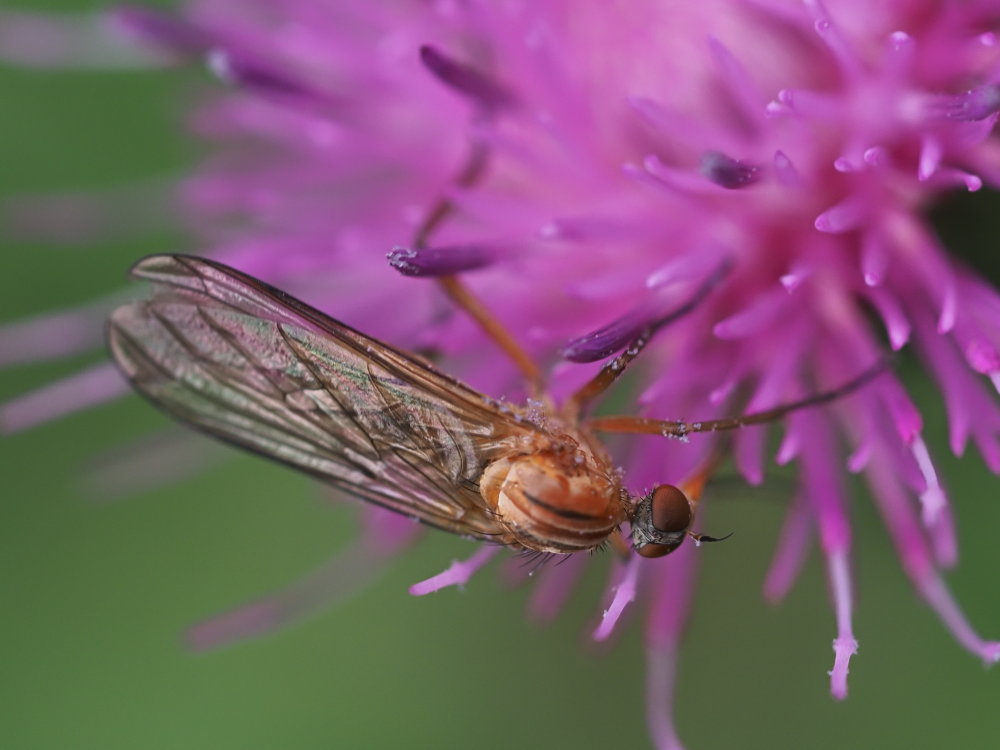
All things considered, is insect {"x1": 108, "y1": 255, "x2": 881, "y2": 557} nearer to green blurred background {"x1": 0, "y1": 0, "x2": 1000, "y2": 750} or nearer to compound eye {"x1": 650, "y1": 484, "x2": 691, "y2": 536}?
compound eye {"x1": 650, "y1": 484, "x2": 691, "y2": 536}

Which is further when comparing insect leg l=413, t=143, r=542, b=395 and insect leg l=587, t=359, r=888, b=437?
insect leg l=413, t=143, r=542, b=395

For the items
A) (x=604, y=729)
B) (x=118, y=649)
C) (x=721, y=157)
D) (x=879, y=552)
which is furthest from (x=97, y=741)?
(x=721, y=157)

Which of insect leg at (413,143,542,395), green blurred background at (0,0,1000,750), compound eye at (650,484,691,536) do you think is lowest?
green blurred background at (0,0,1000,750)

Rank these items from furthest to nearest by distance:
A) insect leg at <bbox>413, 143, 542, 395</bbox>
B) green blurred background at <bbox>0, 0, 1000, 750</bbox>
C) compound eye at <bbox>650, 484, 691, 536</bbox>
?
green blurred background at <bbox>0, 0, 1000, 750</bbox>, insect leg at <bbox>413, 143, 542, 395</bbox>, compound eye at <bbox>650, 484, 691, 536</bbox>

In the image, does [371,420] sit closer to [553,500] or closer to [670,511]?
[553,500]

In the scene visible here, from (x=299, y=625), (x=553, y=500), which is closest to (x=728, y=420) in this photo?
(x=553, y=500)

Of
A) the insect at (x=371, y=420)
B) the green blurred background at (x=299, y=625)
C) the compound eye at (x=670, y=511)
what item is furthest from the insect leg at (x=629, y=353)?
the green blurred background at (x=299, y=625)

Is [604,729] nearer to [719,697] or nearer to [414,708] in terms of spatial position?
[719,697]

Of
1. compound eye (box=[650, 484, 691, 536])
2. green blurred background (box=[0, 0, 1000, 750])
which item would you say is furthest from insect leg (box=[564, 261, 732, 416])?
green blurred background (box=[0, 0, 1000, 750])
